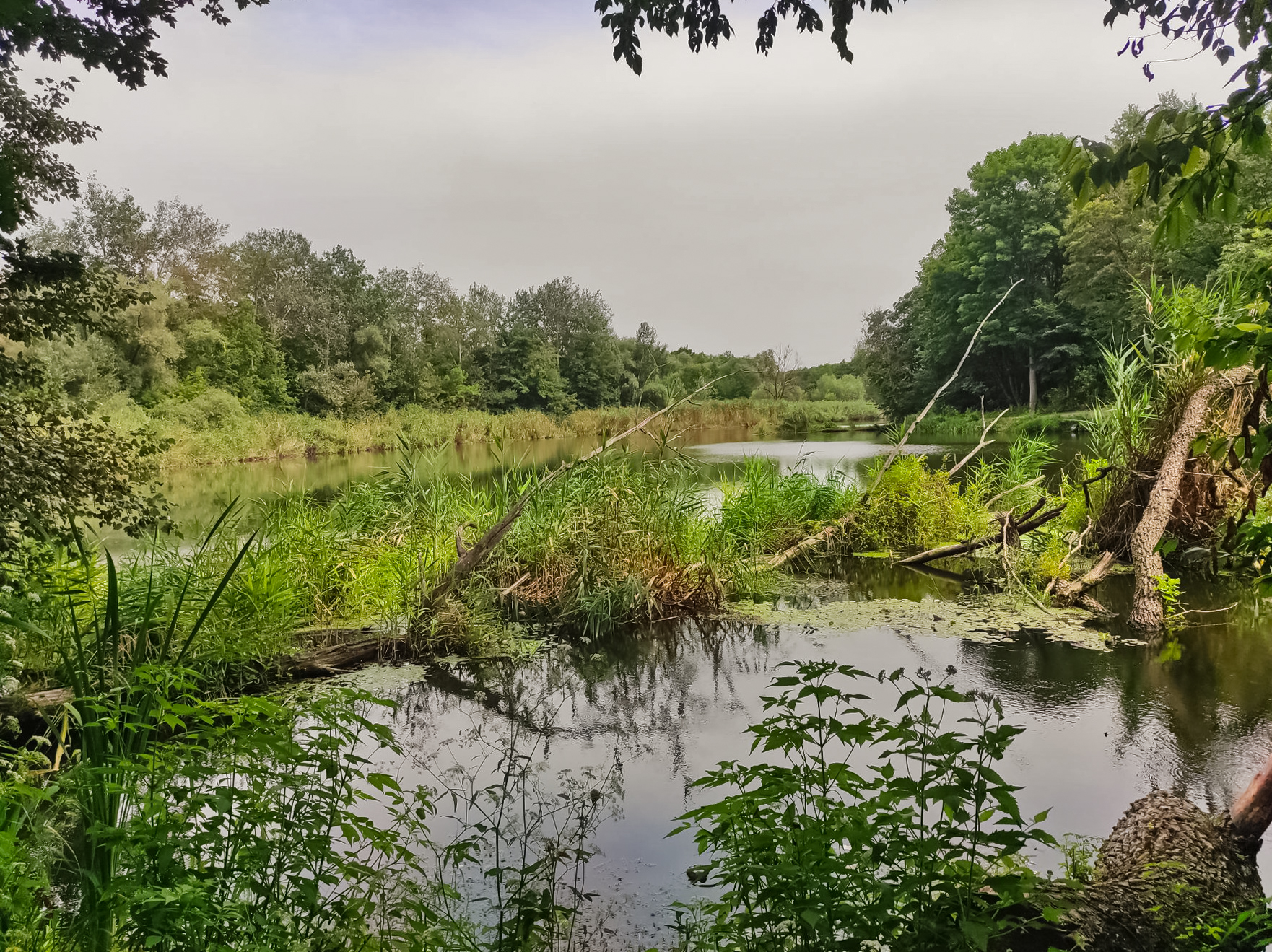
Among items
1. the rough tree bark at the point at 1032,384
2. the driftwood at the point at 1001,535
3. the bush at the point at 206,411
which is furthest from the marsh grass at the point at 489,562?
the rough tree bark at the point at 1032,384

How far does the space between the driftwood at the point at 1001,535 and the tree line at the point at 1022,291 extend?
9.39 m

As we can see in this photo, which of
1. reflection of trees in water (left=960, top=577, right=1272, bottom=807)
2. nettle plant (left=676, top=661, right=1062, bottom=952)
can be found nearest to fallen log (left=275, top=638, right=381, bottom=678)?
nettle plant (left=676, top=661, right=1062, bottom=952)

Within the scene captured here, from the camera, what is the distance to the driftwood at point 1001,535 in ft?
17.2

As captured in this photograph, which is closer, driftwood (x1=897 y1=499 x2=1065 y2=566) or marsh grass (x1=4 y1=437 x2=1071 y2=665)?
marsh grass (x1=4 y1=437 x2=1071 y2=665)

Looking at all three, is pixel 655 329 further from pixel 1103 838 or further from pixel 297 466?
pixel 1103 838

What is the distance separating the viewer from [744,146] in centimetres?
1006

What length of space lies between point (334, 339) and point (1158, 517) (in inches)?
656

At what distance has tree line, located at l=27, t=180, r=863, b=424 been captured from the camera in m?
6.15

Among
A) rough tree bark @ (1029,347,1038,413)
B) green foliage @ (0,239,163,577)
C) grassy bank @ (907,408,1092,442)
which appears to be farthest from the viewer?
rough tree bark @ (1029,347,1038,413)

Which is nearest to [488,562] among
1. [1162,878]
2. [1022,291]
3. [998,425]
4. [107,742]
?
[107,742]

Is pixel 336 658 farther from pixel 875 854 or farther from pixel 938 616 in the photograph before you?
pixel 938 616

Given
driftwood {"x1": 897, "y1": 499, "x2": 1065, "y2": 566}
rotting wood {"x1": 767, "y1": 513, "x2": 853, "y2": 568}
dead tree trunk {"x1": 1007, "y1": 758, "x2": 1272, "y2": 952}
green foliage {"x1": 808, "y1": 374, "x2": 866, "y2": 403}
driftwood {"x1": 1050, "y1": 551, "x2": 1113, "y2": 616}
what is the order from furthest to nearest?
green foliage {"x1": 808, "y1": 374, "x2": 866, "y2": 403} → rotting wood {"x1": 767, "y1": 513, "x2": 853, "y2": 568} → driftwood {"x1": 897, "y1": 499, "x2": 1065, "y2": 566} → driftwood {"x1": 1050, "y1": 551, "x2": 1113, "y2": 616} → dead tree trunk {"x1": 1007, "y1": 758, "x2": 1272, "y2": 952}

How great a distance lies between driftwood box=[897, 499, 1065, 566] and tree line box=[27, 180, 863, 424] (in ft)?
8.43

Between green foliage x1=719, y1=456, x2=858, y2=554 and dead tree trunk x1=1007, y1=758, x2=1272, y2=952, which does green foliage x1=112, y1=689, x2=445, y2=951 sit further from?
green foliage x1=719, y1=456, x2=858, y2=554
